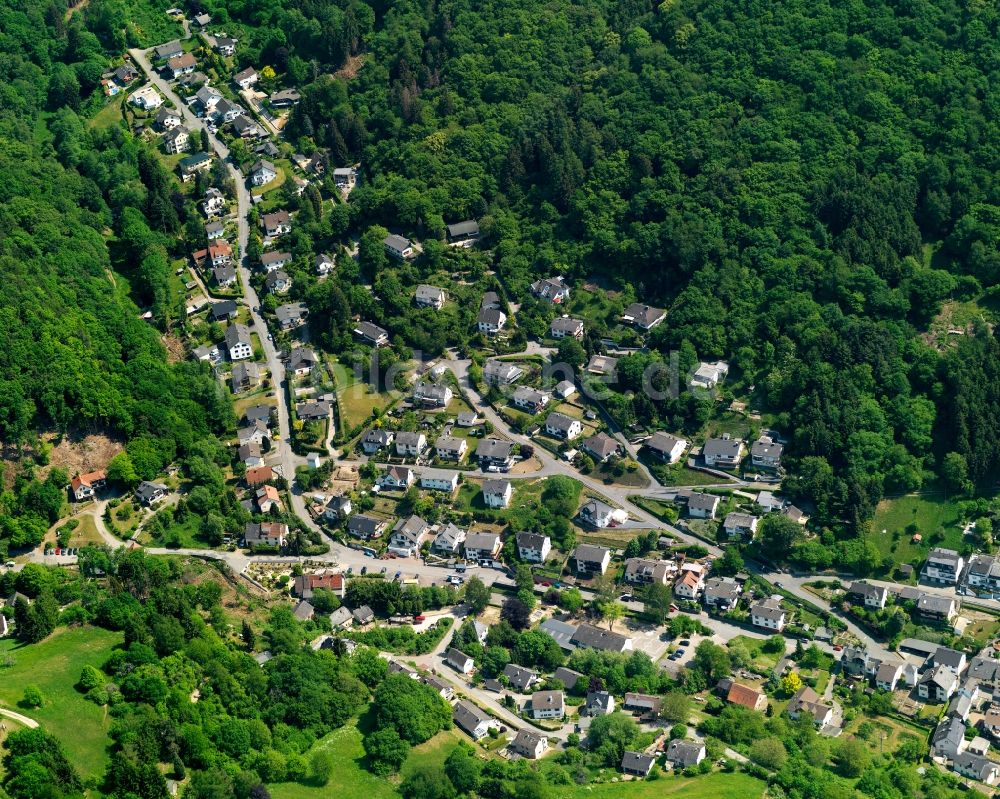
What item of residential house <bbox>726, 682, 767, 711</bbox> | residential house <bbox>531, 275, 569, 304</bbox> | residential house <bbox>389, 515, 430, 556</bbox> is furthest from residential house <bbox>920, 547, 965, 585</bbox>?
residential house <bbox>531, 275, 569, 304</bbox>

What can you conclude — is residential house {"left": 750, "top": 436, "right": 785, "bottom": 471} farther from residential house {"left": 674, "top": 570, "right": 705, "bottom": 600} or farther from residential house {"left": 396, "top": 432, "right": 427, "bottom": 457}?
residential house {"left": 396, "top": 432, "right": 427, "bottom": 457}

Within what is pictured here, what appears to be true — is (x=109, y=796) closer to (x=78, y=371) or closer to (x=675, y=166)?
(x=78, y=371)

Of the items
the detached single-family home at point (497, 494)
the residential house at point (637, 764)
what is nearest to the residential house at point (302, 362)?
the detached single-family home at point (497, 494)

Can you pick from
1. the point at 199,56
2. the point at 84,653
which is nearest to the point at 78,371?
the point at 84,653


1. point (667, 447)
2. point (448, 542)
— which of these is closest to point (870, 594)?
point (667, 447)

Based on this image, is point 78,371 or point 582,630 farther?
point 78,371
